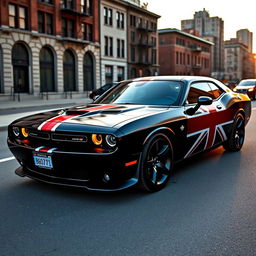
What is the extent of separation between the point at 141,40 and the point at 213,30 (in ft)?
369

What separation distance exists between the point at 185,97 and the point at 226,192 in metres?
1.58

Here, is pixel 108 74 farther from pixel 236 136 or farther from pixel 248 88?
pixel 236 136

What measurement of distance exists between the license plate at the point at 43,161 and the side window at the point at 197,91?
7.90 ft

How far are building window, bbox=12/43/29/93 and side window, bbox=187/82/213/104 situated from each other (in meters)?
28.0

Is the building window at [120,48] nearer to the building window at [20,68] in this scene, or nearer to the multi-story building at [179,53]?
the building window at [20,68]

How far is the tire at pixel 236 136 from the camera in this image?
6.84 m

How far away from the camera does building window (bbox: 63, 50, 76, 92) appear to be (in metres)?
37.7

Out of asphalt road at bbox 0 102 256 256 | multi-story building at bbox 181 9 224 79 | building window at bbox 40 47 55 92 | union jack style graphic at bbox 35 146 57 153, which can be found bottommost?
asphalt road at bbox 0 102 256 256

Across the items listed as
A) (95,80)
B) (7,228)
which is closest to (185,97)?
(7,228)

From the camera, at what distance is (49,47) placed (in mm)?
35312

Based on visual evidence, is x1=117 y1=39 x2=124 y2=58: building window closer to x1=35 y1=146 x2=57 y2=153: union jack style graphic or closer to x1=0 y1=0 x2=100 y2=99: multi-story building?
x1=0 y1=0 x2=100 y2=99: multi-story building

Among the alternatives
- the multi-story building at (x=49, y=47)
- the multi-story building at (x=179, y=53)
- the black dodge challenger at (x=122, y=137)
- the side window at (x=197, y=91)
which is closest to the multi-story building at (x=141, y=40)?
the multi-story building at (x=49, y=47)

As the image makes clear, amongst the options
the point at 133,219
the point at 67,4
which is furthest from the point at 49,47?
the point at 133,219

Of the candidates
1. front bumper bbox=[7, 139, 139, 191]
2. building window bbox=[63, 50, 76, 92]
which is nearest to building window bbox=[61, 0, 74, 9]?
building window bbox=[63, 50, 76, 92]
